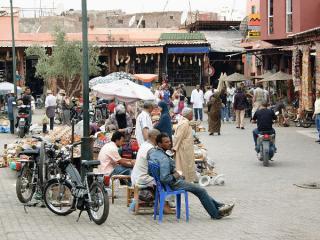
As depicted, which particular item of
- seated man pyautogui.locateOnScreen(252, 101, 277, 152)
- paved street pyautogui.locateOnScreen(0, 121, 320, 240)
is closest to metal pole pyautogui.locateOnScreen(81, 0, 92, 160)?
paved street pyautogui.locateOnScreen(0, 121, 320, 240)

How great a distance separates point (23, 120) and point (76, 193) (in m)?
16.2

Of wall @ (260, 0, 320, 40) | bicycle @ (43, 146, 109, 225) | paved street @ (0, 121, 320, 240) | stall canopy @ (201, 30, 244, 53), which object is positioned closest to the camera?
paved street @ (0, 121, 320, 240)

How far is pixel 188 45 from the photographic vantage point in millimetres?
47906

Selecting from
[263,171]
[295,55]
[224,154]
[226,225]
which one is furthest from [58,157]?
[295,55]

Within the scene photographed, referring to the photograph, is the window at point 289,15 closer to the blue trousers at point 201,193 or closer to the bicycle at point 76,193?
the bicycle at point 76,193

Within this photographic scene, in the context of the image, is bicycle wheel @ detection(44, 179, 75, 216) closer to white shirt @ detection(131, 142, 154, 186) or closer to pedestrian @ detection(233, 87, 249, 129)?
white shirt @ detection(131, 142, 154, 186)

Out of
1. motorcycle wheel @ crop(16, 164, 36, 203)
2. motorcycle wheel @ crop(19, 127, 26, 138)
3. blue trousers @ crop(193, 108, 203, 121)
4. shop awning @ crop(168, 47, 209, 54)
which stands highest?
shop awning @ crop(168, 47, 209, 54)

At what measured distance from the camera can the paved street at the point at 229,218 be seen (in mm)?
10547

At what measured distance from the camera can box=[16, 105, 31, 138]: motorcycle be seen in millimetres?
27250

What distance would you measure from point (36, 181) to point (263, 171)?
21.8 ft

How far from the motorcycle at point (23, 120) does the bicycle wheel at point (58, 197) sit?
15301 mm

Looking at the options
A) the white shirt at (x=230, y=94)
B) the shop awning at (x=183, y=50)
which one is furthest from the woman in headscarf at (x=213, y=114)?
the shop awning at (x=183, y=50)

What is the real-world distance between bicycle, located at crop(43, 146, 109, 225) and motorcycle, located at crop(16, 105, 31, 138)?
48.2ft

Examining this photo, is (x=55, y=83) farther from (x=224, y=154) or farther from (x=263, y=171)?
(x=263, y=171)
